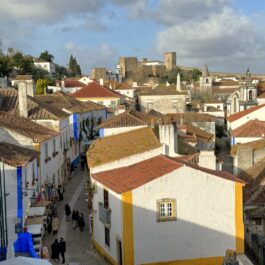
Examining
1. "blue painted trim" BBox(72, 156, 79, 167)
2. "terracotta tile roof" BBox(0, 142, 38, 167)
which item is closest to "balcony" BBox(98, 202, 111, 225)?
"terracotta tile roof" BBox(0, 142, 38, 167)

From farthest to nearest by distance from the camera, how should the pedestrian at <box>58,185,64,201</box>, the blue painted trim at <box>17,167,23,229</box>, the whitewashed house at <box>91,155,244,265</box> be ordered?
the pedestrian at <box>58,185,64,201</box>, the blue painted trim at <box>17,167,23,229</box>, the whitewashed house at <box>91,155,244,265</box>

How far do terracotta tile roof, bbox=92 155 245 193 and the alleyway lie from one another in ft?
63.9

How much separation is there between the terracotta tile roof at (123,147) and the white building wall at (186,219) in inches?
221

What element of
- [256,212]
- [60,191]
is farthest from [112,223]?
[60,191]

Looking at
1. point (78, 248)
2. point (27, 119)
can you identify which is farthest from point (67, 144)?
point (78, 248)

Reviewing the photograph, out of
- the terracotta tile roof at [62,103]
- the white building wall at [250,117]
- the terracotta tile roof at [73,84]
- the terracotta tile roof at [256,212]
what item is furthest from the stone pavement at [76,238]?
the terracotta tile roof at [73,84]

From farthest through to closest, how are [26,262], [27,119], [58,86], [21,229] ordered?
1. [58,86]
2. [27,119]
3. [21,229]
4. [26,262]

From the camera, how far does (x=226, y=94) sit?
347ft

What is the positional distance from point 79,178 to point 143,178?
20541 mm

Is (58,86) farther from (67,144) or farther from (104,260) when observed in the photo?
(104,260)

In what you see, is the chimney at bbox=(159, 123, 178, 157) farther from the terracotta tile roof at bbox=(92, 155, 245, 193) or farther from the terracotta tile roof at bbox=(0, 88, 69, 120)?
the terracotta tile roof at bbox=(0, 88, 69, 120)

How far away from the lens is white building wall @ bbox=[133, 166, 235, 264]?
1908 cm

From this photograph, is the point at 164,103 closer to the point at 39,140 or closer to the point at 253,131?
the point at 253,131

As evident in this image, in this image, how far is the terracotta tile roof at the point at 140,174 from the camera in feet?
63.2
